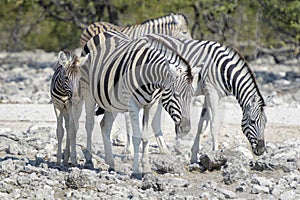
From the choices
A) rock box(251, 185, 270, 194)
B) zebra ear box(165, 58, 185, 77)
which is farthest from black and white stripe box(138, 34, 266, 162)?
rock box(251, 185, 270, 194)

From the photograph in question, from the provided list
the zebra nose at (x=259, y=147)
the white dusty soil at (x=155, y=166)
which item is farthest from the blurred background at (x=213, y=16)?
the zebra nose at (x=259, y=147)

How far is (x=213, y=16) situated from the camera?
21891 mm

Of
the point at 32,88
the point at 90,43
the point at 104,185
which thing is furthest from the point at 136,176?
the point at 32,88

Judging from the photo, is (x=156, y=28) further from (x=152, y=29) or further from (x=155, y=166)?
(x=155, y=166)

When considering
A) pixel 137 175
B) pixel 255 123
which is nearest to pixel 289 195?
pixel 255 123

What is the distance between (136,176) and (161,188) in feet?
2.34

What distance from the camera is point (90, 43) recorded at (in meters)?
9.66

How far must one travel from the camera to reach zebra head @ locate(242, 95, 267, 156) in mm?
9148

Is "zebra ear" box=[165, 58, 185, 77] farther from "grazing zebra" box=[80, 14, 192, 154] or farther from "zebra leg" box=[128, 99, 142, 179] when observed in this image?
"grazing zebra" box=[80, 14, 192, 154]

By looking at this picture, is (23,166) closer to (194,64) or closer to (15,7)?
(194,64)

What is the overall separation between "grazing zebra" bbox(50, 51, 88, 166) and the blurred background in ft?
35.2

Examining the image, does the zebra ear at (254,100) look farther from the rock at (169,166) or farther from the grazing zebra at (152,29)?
the grazing zebra at (152,29)

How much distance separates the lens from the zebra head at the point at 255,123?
9148mm

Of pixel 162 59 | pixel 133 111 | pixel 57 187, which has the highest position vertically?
pixel 162 59
